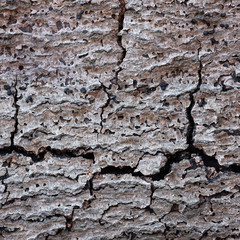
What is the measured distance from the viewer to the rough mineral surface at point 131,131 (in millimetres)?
1074

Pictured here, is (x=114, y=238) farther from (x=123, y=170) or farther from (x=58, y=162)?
(x=58, y=162)

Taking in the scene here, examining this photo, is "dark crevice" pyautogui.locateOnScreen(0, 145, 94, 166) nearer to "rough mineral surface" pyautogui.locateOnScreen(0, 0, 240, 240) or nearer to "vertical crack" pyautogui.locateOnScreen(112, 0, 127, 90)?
"rough mineral surface" pyautogui.locateOnScreen(0, 0, 240, 240)

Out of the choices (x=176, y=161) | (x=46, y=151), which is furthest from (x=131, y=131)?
(x=46, y=151)

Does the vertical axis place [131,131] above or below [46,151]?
above

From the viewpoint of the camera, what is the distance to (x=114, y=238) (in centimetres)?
109

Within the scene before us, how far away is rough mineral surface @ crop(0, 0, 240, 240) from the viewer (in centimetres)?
107

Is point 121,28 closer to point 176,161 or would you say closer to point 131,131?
point 131,131

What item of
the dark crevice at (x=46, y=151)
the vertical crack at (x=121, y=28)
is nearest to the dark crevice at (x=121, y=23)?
the vertical crack at (x=121, y=28)

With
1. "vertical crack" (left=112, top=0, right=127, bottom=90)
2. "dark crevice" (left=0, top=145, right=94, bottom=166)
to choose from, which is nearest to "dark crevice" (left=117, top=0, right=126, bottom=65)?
"vertical crack" (left=112, top=0, right=127, bottom=90)

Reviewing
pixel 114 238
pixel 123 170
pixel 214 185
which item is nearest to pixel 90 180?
pixel 123 170

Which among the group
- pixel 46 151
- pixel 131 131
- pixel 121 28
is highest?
pixel 121 28

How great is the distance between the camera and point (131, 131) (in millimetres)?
1091

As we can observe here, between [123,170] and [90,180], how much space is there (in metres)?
0.14

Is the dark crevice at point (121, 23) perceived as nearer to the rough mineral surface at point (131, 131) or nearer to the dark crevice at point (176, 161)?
the rough mineral surface at point (131, 131)
